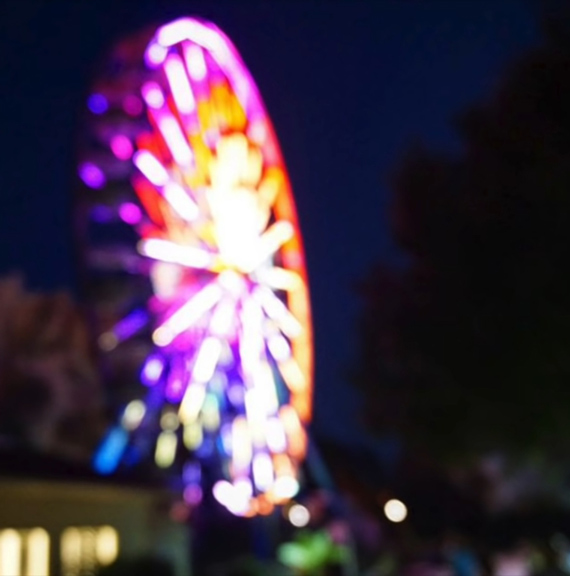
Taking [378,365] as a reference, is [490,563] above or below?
below

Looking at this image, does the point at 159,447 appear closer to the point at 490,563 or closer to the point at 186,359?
the point at 186,359

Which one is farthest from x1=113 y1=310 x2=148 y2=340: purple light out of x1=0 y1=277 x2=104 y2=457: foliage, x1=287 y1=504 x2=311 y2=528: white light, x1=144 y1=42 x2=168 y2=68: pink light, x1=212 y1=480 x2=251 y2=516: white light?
x1=0 y1=277 x2=104 y2=457: foliage

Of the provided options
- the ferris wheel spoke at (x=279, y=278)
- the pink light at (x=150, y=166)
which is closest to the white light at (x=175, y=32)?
the pink light at (x=150, y=166)

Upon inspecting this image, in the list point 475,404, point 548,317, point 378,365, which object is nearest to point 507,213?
point 548,317

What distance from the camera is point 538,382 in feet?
37.0

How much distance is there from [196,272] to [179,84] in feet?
9.70

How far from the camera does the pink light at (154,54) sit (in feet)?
53.2

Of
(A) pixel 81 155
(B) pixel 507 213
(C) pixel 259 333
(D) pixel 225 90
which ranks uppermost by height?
(D) pixel 225 90

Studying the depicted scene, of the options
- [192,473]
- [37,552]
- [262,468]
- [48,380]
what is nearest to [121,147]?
[192,473]

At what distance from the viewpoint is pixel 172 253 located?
→ 16109mm

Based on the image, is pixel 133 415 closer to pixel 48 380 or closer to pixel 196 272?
pixel 196 272

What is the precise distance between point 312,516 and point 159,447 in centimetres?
1542

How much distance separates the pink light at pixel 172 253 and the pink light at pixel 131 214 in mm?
532

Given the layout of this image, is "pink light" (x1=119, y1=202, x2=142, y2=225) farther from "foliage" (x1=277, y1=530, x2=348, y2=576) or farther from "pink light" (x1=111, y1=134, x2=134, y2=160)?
"foliage" (x1=277, y1=530, x2=348, y2=576)
